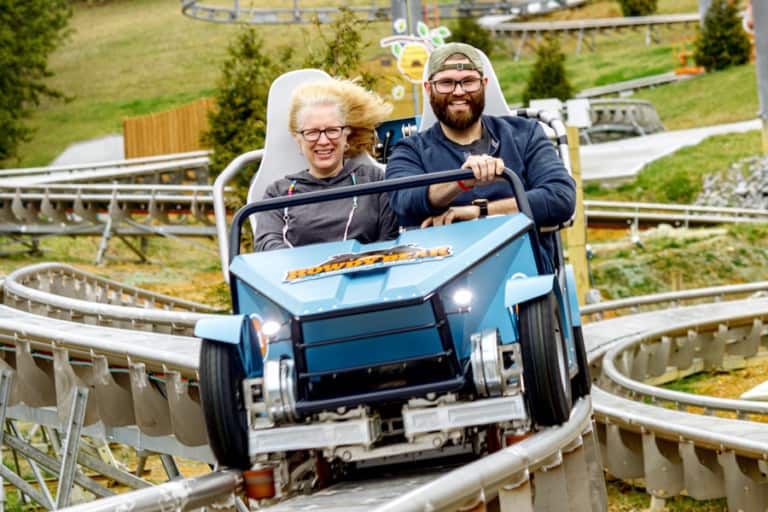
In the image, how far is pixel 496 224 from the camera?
225 inches

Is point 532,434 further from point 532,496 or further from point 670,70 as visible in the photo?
point 670,70

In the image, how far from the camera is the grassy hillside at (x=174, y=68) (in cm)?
4162

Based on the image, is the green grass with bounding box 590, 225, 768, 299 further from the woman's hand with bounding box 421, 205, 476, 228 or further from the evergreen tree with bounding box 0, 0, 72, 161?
the evergreen tree with bounding box 0, 0, 72, 161

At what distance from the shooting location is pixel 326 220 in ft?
21.1

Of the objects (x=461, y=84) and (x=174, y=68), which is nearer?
(x=461, y=84)

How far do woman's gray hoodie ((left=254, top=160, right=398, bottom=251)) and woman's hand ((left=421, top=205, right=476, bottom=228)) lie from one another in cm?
32

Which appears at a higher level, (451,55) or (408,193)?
(451,55)

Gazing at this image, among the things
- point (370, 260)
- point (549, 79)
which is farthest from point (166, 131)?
point (370, 260)

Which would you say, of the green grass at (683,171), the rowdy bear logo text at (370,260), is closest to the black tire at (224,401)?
the rowdy bear logo text at (370,260)

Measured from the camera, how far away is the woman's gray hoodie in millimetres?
6414

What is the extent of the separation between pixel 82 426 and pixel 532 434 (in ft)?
14.6

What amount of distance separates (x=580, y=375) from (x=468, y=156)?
3.82ft

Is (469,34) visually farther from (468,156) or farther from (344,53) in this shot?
(468,156)

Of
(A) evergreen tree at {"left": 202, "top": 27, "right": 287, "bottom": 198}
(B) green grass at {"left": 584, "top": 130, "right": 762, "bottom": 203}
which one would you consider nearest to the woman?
(A) evergreen tree at {"left": 202, "top": 27, "right": 287, "bottom": 198}
